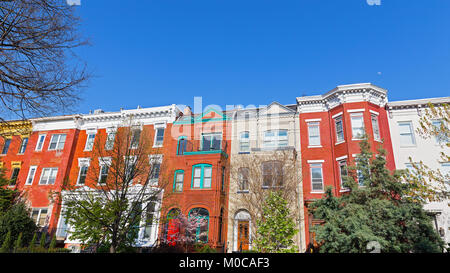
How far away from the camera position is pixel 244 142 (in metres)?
23.0

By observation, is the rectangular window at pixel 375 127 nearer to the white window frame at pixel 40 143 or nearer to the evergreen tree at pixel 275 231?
the evergreen tree at pixel 275 231

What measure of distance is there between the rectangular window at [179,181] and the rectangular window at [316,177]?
10247mm

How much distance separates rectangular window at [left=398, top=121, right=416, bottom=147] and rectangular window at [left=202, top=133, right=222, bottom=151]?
14.0 m

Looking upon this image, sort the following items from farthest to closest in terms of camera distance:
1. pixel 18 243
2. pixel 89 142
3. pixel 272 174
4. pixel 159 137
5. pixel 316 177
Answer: pixel 89 142 < pixel 159 137 < pixel 316 177 < pixel 18 243 < pixel 272 174

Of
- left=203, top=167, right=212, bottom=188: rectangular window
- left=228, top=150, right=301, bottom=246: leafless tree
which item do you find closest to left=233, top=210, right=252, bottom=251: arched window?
left=228, top=150, right=301, bottom=246: leafless tree

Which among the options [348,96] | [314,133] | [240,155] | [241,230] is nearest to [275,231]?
[241,230]

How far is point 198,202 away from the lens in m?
20.3

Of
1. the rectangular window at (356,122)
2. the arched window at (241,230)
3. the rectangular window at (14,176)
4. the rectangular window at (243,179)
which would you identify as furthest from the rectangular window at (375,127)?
the rectangular window at (14,176)

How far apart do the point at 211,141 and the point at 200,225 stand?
23.7 feet

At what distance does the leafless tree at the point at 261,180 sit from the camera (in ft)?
61.5

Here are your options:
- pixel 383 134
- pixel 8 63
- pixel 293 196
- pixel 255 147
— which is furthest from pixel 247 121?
pixel 8 63

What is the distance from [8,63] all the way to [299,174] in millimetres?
18255

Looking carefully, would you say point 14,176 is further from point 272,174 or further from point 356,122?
point 356,122
